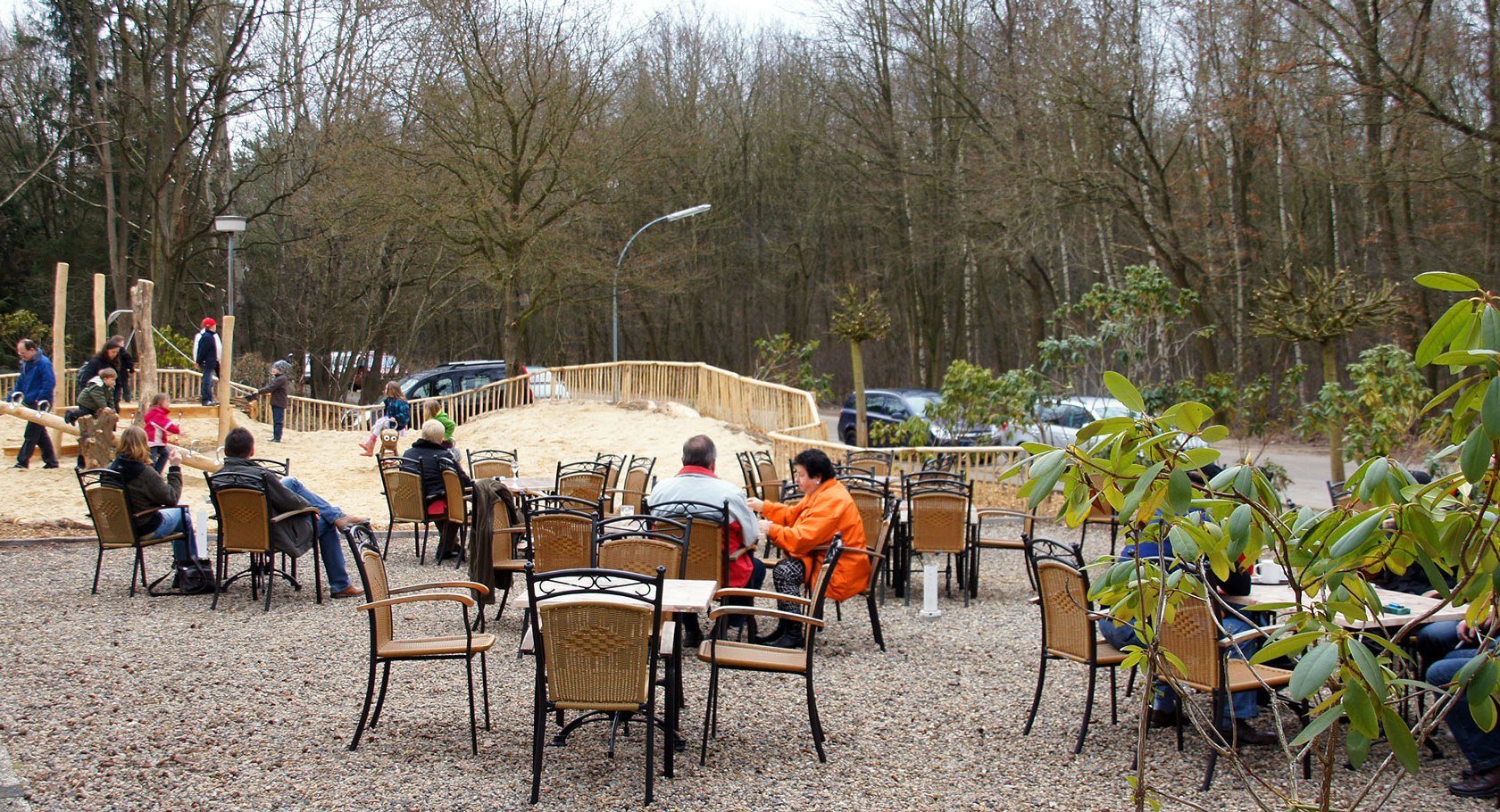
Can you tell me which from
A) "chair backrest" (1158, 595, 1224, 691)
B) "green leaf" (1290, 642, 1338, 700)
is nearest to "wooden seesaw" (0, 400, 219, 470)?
"chair backrest" (1158, 595, 1224, 691)

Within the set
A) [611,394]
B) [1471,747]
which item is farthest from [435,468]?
[611,394]

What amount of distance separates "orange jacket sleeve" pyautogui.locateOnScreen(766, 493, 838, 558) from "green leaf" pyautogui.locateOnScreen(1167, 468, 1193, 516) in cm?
513

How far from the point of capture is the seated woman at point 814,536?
7.25m

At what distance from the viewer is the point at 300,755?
5.18 meters

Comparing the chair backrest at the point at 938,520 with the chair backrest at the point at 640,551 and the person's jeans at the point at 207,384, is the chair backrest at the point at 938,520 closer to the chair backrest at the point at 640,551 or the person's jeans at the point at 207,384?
the chair backrest at the point at 640,551

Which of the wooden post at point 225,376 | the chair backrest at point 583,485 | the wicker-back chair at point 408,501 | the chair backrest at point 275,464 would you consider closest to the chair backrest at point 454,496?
the wicker-back chair at point 408,501

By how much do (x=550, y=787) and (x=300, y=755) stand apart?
118cm

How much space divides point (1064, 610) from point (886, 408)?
2066 cm

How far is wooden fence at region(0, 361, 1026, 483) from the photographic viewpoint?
19.8 meters

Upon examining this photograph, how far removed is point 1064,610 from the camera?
221 inches

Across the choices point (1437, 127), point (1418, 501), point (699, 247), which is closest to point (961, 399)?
point (1437, 127)

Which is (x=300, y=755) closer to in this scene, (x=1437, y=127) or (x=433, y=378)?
(x=1437, y=127)

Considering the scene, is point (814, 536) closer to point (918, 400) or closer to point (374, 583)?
point (374, 583)

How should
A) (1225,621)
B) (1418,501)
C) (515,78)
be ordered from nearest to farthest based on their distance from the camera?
(1418,501), (1225,621), (515,78)
